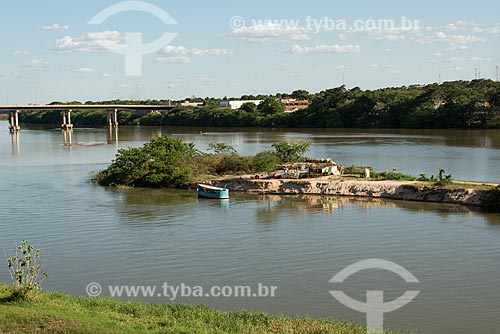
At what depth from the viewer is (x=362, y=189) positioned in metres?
37.8

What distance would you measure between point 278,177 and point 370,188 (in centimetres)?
644

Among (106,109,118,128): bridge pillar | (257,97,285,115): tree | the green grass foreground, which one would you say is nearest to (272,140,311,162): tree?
the green grass foreground

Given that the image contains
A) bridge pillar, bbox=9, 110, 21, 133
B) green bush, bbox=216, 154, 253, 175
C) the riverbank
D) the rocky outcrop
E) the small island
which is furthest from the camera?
bridge pillar, bbox=9, 110, 21, 133

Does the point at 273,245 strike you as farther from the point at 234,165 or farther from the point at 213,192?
the point at 234,165

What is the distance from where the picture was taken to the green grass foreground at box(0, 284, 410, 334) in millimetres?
14109

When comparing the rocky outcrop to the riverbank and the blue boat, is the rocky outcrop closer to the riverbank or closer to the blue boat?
the riverbank

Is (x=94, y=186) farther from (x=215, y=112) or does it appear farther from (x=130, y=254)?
(x=215, y=112)

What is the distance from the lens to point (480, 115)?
91.2 meters

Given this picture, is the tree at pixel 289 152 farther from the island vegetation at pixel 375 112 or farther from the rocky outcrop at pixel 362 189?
the island vegetation at pixel 375 112

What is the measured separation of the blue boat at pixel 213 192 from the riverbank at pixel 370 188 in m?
2.65

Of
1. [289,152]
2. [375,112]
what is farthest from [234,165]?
[375,112]

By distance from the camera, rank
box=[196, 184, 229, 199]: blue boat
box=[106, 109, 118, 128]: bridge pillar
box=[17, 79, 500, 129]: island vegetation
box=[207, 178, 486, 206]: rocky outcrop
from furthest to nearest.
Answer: box=[106, 109, 118, 128]: bridge pillar
box=[17, 79, 500, 129]: island vegetation
box=[196, 184, 229, 199]: blue boat
box=[207, 178, 486, 206]: rocky outcrop

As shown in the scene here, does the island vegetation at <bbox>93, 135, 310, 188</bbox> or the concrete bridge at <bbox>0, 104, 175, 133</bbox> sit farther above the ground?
the concrete bridge at <bbox>0, 104, 175, 133</bbox>

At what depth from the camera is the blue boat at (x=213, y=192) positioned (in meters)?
37.9
